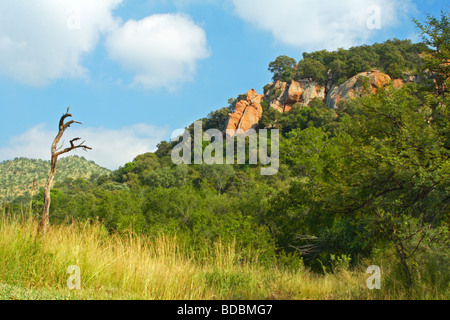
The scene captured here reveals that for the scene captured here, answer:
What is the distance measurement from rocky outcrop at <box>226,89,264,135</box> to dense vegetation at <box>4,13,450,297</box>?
48.0 meters

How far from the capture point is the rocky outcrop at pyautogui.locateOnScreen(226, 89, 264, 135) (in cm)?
7519

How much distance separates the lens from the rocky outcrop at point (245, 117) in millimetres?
75188

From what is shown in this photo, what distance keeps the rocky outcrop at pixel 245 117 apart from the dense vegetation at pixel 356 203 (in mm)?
48024

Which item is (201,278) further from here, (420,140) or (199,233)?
(199,233)

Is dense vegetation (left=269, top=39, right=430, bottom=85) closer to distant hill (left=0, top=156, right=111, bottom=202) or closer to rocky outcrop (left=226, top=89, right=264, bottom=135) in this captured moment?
rocky outcrop (left=226, top=89, right=264, bottom=135)

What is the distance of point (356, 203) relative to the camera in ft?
25.2

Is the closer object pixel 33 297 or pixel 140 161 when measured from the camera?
pixel 33 297

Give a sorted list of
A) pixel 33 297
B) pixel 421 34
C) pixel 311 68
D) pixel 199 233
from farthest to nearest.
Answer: pixel 311 68, pixel 199 233, pixel 421 34, pixel 33 297

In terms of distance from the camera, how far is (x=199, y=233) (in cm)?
1833

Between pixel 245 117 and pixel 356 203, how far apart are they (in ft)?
227

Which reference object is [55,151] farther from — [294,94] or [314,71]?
[314,71]

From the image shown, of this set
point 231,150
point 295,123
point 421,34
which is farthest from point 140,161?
point 421,34

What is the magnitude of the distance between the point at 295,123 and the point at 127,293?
2556 inches

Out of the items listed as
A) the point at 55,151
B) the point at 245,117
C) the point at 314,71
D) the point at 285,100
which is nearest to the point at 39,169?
the point at 245,117
